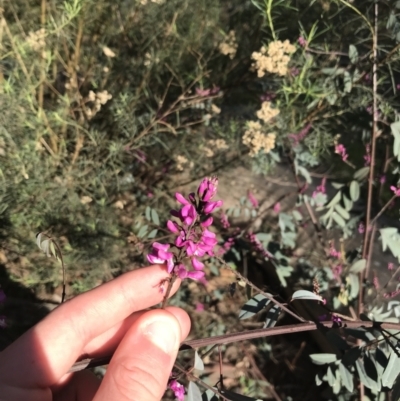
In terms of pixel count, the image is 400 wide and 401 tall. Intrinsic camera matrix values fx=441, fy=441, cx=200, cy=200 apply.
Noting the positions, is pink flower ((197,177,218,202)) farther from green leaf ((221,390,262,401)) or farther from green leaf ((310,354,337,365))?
green leaf ((310,354,337,365))

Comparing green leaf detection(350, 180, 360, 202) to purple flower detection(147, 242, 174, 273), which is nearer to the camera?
purple flower detection(147, 242, 174, 273)

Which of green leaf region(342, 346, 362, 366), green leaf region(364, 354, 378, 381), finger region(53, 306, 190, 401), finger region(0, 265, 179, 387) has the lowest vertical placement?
green leaf region(364, 354, 378, 381)

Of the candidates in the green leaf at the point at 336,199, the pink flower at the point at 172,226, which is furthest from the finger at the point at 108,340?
the green leaf at the point at 336,199

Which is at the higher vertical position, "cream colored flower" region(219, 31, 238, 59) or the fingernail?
"cream colored flower" region(219, 31, 238, 59)

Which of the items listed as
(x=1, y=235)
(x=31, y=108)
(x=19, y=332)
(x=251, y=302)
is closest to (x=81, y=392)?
(x=251, y=302)

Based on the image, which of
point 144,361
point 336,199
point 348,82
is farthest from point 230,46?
point 144,361

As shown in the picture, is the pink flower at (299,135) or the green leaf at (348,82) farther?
the pink flower at (299,135)

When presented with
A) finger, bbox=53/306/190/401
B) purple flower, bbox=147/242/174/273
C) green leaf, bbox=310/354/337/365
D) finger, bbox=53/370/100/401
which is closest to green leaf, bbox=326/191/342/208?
green leaf, bbox=310/354/337/365

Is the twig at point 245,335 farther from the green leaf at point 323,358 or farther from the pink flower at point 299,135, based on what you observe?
the pink flower at point 299,135
